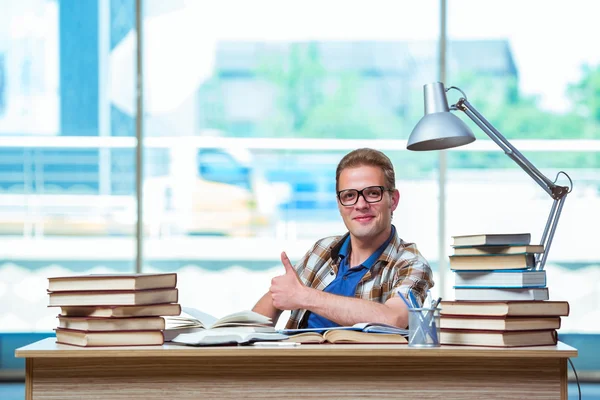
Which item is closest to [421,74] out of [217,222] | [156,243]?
[217,222]

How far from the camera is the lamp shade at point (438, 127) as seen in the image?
7.04 feet

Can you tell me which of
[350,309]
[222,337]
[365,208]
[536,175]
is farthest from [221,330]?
[536,175]

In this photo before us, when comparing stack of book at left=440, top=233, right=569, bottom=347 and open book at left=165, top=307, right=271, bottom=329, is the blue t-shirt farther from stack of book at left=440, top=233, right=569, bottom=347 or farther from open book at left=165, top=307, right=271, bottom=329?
stack of book at left=440, top=233, right=569, bottom=347

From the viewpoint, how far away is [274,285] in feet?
7.07

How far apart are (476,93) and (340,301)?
2.89 m

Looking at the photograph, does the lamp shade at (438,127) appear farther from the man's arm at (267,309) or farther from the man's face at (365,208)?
the man's arm at (267,309)

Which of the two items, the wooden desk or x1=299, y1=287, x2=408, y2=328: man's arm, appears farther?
x1=299, y1=287, x2=408, y2=328: man's arm

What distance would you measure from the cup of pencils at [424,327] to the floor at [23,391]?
2710 millimetres

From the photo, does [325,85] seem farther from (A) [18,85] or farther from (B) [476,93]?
(A) [18,85]

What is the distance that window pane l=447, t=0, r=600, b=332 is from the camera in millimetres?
4723

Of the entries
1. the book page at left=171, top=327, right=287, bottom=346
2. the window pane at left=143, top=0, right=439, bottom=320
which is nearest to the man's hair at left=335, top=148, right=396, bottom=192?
the book page at left=171, top=327, right=287, bottom=346

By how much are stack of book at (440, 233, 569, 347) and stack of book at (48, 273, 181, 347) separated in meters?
0.64

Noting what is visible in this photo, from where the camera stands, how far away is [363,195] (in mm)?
2459

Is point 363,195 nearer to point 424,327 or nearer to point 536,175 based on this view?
point 536,175
